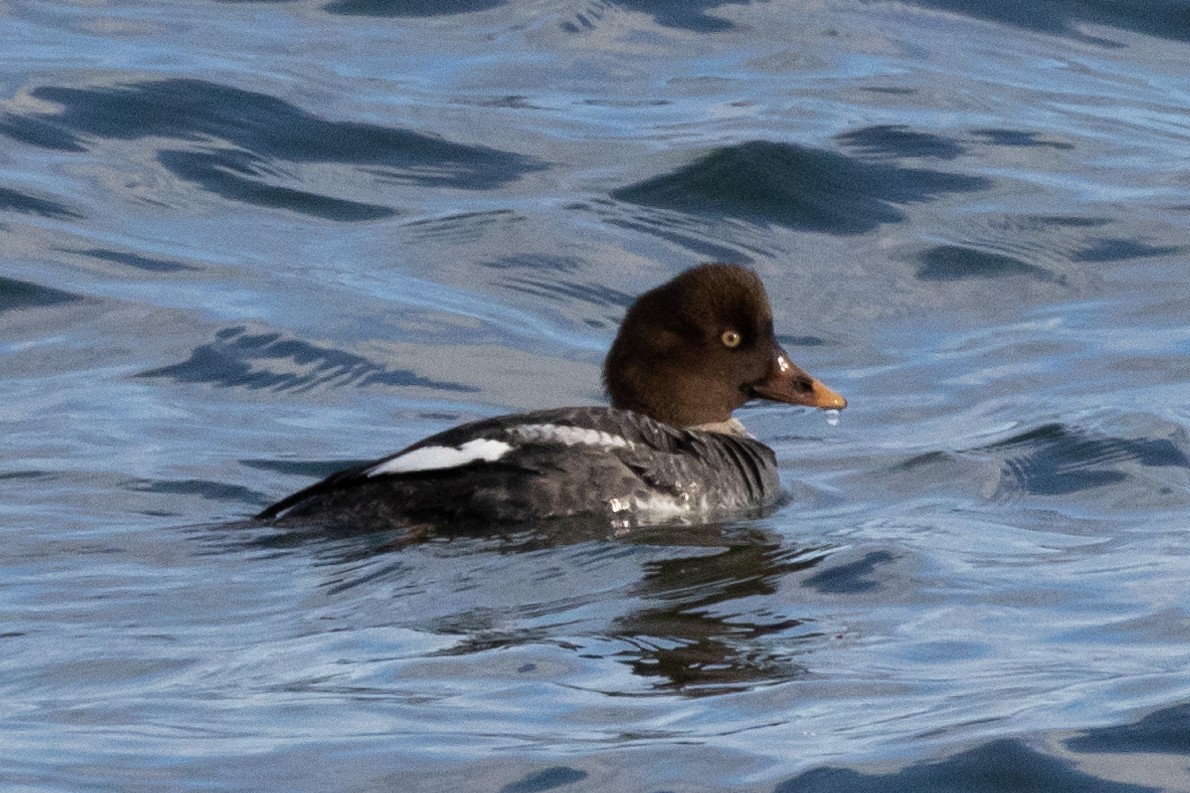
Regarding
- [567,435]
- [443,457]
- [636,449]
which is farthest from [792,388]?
[443,457]

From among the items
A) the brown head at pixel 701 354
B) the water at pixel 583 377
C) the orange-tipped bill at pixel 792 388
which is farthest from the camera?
the orange-tipped bill at pixel 792 388

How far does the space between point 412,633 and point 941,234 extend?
751cm

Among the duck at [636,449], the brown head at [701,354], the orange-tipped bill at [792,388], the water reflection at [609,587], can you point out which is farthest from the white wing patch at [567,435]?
the orange-tipped bill at [792,388]

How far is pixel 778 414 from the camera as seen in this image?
Answer: 1024 cm

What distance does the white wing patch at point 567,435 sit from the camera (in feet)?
24.9

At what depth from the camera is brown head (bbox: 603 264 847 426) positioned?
835cm

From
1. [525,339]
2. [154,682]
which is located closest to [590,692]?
[154,682]

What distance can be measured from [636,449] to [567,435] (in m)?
0.30


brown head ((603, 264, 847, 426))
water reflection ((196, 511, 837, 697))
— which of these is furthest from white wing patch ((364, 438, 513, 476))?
brown head ((603, 264, 847, 426))

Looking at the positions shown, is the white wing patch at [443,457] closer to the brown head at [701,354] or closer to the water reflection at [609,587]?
the water reflection at [609,587]

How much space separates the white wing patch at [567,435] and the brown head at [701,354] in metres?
0.74

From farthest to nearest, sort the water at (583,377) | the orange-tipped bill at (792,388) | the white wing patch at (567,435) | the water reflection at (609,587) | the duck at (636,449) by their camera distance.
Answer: the orange-tipped bill at (792,388)
the white wing patch at (567,435)
the duck at (636,449)
the water reflection at (609,587)
the water at (583,377)

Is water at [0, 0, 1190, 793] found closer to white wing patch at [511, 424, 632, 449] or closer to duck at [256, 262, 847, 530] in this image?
duck at [256, 262, 847, 530]

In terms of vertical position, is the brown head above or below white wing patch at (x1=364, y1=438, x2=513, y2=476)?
above
